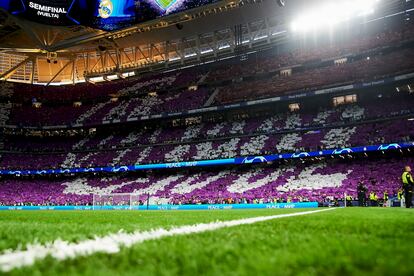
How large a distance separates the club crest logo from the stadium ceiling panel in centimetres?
139

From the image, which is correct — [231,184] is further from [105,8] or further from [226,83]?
[105,8]

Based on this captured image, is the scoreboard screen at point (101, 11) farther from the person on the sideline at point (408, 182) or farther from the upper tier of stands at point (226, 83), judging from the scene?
the person on the sideline at point (408, 182)

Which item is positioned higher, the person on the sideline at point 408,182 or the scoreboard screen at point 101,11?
the scoreboard screen at point 101,11

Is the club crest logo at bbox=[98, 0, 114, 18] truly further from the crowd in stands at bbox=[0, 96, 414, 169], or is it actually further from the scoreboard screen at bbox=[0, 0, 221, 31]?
the crowd in stands at bbox=[0, 96, 414, 169]

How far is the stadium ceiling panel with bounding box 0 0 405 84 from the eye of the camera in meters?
39.4

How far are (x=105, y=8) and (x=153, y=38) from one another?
1515 centimetres

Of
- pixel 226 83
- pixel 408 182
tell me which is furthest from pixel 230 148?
pixel 408 182

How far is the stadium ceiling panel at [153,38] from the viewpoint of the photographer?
3938cm

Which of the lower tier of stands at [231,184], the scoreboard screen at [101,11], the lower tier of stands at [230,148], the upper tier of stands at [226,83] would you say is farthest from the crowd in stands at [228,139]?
the scoreboard screen at [101,11]

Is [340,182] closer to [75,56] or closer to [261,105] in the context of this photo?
[261,105]

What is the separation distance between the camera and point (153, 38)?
1929 inches

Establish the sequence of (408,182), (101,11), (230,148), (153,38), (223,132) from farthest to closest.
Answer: (153,38) < (223,132) < (230,148) < (101,11) < (408,182)

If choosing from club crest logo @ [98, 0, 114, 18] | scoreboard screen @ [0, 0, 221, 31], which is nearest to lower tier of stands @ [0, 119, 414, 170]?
scoreboard screen @ [0, 0, 221, 31]

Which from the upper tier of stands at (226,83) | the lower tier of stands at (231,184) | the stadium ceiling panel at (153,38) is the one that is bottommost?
the lower tier of stands at (231,184)
